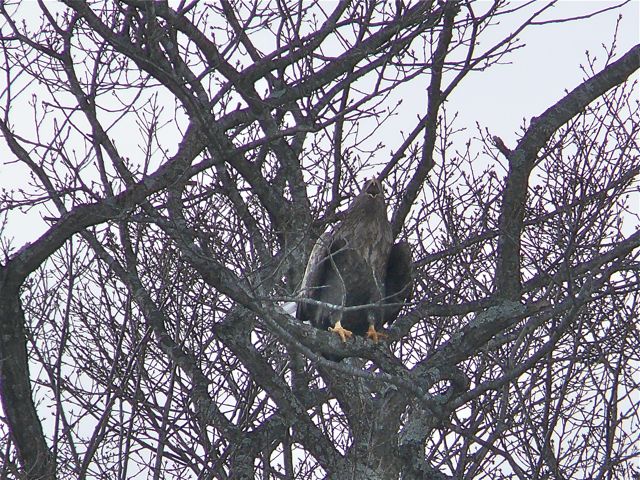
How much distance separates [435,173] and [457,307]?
10.2 feet

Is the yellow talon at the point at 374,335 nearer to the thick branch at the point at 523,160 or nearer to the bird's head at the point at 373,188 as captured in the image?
the bird's head at the point at 373,188

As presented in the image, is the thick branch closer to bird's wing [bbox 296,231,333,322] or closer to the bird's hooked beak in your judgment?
bird's wing [bbox 296,231,333,322]

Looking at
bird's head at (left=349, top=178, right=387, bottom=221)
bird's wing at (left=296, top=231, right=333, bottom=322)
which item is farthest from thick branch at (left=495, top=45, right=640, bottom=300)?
bird's head at (left=349, top=178, right=387, bottom=221)

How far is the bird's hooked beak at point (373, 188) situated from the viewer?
8.06m

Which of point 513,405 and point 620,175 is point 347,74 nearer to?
point 620,175

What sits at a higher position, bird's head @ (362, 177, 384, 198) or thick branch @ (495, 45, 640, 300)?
bird's head @ (362, 177, 384, 198)

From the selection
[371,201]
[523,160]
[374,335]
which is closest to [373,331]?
[374,335]

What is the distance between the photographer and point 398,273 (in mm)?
8086

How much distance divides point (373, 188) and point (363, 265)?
25.2 inches

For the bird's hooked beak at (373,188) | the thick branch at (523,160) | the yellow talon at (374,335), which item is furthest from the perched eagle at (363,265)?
the thick branch at (523,160)

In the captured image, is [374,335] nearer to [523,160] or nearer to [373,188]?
[373,188]

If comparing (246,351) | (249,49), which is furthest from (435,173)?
(246,351)

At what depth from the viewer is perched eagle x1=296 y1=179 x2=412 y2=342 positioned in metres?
7.92

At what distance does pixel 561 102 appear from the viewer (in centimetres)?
602
